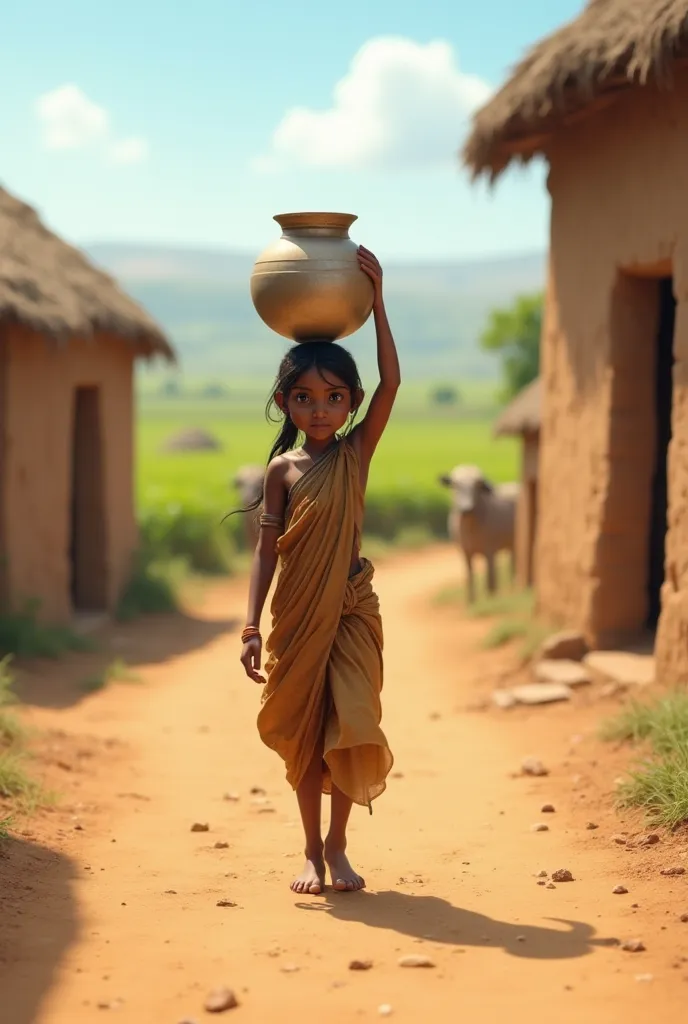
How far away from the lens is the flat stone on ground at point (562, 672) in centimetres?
729

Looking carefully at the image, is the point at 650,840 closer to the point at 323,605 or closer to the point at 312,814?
the point at 312,814

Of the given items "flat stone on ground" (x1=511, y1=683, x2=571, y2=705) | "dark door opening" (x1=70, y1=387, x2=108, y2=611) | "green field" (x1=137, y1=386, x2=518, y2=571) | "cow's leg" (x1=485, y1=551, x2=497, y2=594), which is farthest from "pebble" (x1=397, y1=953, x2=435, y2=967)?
"green field" (x1=137, y1=386, x2=518, y2=571)

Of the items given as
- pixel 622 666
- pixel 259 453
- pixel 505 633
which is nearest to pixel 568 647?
pixel 622 666

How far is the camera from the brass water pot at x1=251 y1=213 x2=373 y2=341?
12.8 ft

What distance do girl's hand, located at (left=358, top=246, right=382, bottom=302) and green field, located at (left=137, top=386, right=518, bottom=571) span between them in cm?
1045

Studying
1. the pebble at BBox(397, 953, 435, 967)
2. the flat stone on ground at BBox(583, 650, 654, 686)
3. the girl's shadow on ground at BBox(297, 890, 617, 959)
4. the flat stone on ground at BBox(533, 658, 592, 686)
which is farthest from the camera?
the flat stone on ground at BBox(533, 658, 592, 686)

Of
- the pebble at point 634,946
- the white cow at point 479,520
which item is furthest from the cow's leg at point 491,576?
the pebble at point 634,946

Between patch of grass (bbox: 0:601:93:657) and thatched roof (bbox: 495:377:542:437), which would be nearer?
patch of grass (bbox: 0:601:93:657)

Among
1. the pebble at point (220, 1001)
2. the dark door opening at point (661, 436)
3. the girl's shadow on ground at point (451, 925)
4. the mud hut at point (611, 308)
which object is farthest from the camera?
the dark door opening at point (661, 436)

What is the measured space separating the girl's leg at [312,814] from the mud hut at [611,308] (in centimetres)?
278

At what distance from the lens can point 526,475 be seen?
38.7 ft

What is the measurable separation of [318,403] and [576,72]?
388 centimetres

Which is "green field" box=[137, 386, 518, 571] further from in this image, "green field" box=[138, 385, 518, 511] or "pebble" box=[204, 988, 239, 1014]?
"pebble" box=[204, 988, 239, 1014]

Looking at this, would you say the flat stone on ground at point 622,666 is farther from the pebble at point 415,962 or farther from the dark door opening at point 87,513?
the dark door opening at point 87,513
